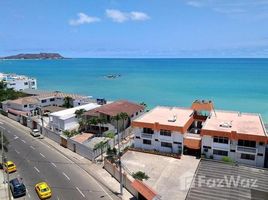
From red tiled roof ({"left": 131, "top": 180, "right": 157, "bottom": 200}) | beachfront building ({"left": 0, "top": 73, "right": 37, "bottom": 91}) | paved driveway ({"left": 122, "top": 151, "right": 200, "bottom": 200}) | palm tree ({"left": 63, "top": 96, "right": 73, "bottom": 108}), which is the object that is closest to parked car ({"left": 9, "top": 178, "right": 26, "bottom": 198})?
red tiled roof ({"left": 131, "top": 180, "right": 157, "bottom": 200})

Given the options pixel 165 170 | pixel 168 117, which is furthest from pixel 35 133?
pixel 165 170

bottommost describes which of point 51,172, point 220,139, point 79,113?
point 51,172

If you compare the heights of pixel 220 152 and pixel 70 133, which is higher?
pixel 220 152

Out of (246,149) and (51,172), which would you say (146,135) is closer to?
(246,149)

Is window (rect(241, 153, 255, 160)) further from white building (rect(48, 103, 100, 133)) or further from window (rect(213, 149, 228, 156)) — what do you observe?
white building (rect(48, 103, 100, 133))

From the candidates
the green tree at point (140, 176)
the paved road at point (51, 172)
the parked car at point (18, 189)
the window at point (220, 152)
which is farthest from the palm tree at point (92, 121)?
the window at point (220, 152)

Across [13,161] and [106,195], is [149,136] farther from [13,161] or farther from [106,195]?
[13,161]

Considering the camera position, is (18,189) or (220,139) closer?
(18,189)
